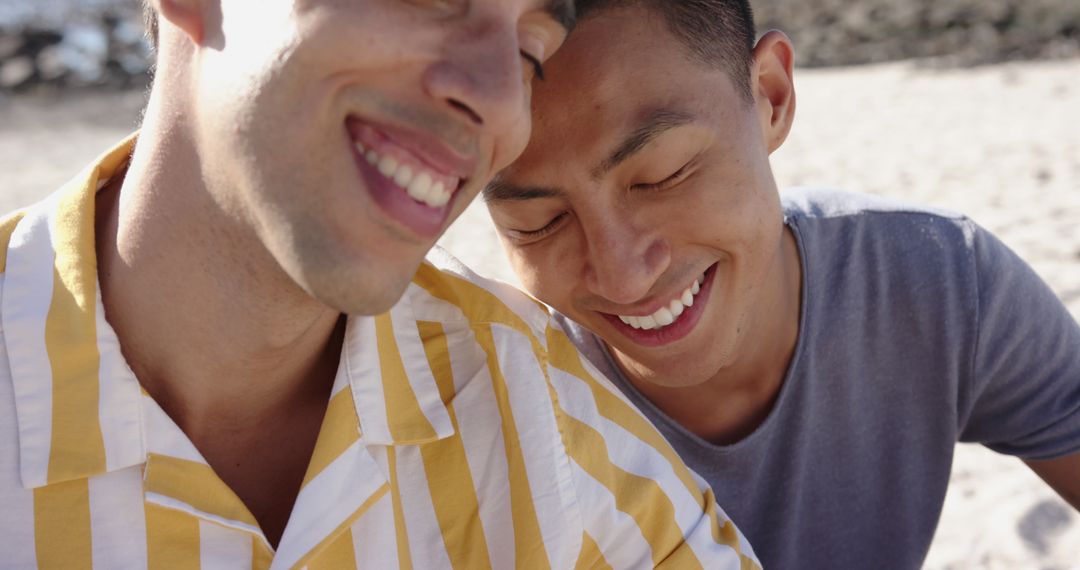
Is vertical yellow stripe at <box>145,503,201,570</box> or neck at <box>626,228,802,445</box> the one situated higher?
neck at <box>626,228,802,445</box>

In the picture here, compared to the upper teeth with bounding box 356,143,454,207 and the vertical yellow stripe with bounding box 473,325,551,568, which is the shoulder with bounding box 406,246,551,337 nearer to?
the vertical yellow stripe with bounding box 473,325,551,568

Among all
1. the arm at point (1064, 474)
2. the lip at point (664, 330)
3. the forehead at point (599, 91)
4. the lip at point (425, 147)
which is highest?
the forehead at point (599, 91)

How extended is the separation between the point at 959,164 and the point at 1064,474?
16.3 feet

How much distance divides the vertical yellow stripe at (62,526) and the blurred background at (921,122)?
899 mm

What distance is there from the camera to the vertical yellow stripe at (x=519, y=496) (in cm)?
201

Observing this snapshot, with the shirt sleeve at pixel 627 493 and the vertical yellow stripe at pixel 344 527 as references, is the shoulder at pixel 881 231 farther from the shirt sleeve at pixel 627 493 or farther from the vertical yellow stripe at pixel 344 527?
the vertical yellow stripe at pixel 344 527

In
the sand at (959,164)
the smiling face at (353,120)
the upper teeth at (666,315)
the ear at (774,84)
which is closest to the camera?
the smiling face at (353,120)

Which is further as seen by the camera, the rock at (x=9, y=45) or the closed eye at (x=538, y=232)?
the rock at (x=9, y=45)

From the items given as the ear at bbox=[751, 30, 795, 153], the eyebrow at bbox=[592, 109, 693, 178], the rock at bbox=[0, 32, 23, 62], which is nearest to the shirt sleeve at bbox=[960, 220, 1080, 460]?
the ear at bbox=[751, 30, 795, 153]

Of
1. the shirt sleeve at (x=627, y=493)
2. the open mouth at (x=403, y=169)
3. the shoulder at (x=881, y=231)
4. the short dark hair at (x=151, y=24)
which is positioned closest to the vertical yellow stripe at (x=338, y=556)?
the shirt sleeve at (x=627, y=493)

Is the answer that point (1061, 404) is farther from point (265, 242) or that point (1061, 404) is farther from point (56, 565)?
point (56, 565)

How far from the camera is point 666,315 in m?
2.43

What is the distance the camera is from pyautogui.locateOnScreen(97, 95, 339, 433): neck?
1.88 metres

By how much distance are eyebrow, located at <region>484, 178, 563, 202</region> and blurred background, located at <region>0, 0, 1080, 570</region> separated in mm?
737
